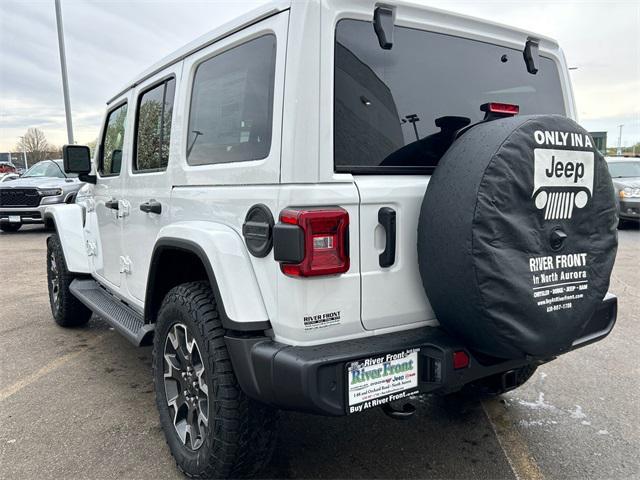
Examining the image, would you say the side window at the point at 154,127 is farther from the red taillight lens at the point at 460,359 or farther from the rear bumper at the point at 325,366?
the red taillight lens at the point at 460,359

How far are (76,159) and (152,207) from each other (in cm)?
144

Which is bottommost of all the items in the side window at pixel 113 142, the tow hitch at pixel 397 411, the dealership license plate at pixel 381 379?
the tow hitch at pixel 397 411

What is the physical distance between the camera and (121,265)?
3.67m

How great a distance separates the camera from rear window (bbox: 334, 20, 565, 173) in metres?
2.15

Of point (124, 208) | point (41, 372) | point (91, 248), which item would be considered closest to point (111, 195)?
point (124, 208)

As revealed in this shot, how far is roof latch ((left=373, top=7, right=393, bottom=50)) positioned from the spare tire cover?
52cm

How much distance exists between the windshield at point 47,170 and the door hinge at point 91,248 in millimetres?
9612

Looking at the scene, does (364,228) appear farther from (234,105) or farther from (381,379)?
(234,105)

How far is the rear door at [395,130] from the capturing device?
84.0 inches

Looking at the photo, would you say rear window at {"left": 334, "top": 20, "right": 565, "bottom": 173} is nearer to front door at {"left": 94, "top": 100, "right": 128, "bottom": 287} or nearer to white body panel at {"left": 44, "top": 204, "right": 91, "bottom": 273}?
front door at {"left": 94, "top": 100, "right": 128, "bottom": 287}

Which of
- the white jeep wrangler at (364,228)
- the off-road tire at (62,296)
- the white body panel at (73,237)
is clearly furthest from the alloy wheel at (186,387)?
the off-road tire at (62,296)

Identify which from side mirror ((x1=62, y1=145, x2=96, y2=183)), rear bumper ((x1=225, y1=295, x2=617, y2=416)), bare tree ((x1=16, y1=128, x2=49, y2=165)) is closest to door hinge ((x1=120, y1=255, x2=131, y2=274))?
side mirror ((x1=62, y1=145, x2=96, y2=183))

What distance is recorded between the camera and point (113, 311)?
3619 mm

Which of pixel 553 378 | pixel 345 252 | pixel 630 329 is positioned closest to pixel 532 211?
pixel 345 252
